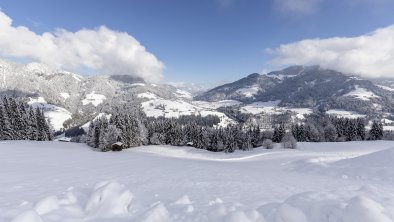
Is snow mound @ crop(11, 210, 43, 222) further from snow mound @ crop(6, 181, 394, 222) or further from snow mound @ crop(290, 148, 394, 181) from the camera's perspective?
snow mound @ crop(290, 148, 394, 181)

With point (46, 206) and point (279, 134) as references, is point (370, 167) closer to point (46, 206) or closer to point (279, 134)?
point (46, 206)

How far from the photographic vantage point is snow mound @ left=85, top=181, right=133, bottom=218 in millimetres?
8977

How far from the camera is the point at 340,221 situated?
23.1ft

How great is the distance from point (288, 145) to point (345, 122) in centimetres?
4436

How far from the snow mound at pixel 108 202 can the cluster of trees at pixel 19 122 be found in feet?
267

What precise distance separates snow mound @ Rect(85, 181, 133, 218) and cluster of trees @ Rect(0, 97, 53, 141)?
81.4 meters

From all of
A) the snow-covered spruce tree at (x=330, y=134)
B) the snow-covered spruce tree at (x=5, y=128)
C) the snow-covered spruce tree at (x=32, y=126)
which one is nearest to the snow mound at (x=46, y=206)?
the snow-covered spruce tree at (x=5, y=128)

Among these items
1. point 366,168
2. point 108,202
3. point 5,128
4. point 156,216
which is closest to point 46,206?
point 108,202

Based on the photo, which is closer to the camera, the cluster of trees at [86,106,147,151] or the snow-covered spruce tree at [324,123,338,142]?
the cluster of trees at [86,106,147,151]

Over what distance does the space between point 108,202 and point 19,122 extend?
281ft

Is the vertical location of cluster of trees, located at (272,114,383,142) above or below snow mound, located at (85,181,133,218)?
above

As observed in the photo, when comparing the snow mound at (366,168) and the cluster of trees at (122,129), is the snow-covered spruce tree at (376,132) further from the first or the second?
the snow mound at (366,168)

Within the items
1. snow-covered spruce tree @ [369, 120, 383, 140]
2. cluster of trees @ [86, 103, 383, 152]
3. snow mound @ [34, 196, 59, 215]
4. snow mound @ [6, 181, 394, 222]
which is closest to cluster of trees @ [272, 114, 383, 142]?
cluster of trees @ [86, 103, 383, 152]

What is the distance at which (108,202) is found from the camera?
9336 millimetres
